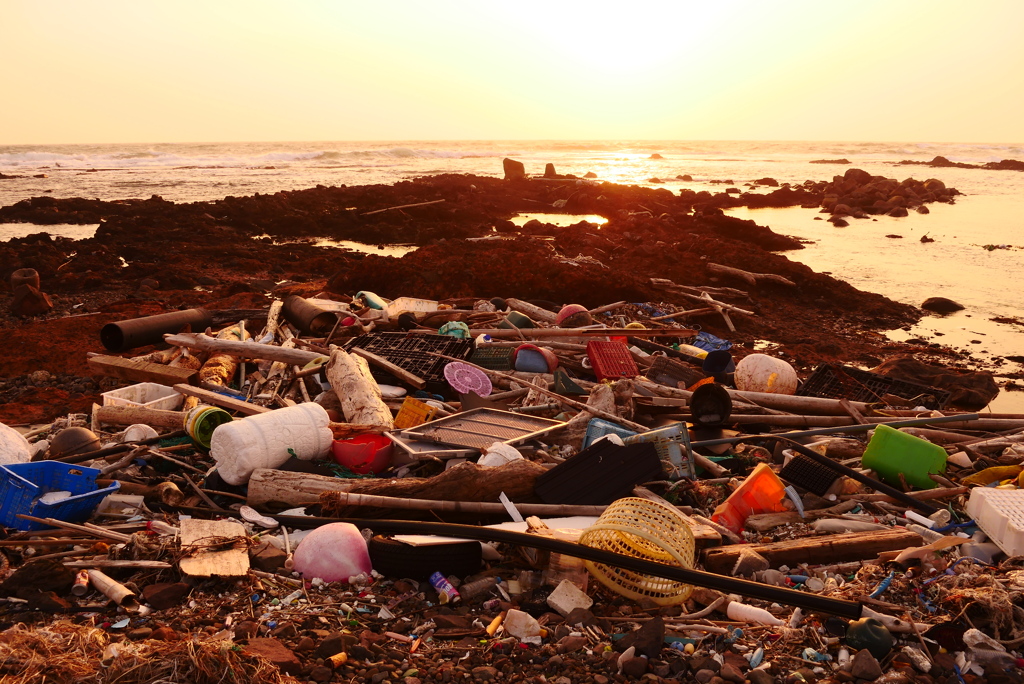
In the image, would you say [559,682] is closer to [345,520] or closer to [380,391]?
[345,520]

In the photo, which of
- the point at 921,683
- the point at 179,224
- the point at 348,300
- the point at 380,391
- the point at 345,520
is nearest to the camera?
the point at 921,683

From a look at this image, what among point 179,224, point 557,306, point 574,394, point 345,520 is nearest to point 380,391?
point 574,394

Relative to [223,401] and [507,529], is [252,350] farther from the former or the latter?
[507,529]

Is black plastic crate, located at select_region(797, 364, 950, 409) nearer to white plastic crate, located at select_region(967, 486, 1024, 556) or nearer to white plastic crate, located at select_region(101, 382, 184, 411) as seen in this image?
white plastic crate, located at select_region(967, 486, 1024, 556)

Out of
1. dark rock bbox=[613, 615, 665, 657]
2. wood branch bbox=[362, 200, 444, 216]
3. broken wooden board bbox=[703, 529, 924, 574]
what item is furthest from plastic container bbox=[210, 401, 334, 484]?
wood branch bbox=[362, 200, 444, 216]

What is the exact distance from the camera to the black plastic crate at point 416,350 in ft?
24.2

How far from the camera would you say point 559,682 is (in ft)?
10.5

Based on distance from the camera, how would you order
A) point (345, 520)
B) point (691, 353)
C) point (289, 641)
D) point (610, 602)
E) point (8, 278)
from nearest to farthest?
1. point (289, 641)
2. point (610, 602)
3. point (345, 520)
4. point (691, 353)
5. point (8, 278)

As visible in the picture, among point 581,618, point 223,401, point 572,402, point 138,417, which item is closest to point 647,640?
point 581,618

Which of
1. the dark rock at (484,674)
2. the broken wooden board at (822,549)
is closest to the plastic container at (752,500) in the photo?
the broken wooden board at (822,549)

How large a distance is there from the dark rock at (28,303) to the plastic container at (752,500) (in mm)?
11497

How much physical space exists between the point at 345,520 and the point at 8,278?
13.0 m

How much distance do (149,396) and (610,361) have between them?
4815 mm

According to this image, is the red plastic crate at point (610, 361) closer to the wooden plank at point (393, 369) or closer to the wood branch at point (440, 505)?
the wooden plank at point (393, 369)
